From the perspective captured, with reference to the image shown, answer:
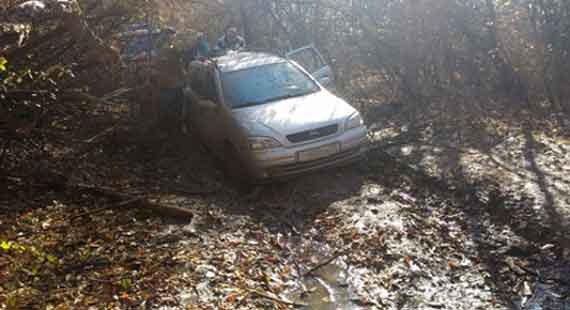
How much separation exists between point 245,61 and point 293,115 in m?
2.03

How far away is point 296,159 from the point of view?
7.80m

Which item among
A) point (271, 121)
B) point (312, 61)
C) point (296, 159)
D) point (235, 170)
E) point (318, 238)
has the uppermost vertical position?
point (271, 121)

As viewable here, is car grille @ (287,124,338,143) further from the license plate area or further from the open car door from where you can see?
the open car door

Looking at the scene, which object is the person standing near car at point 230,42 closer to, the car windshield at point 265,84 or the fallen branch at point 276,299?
the car windshield at point 265,84

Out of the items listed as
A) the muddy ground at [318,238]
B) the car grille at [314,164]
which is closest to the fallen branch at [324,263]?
the muddy ground at [318,238]

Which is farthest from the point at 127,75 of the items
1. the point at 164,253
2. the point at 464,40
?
the point at 464,40

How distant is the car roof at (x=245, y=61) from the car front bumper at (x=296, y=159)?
7.38ft

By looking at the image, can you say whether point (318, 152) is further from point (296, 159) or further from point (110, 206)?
point (110, 206)

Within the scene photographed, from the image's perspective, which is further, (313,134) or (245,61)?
(245,61)

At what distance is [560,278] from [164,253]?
3580 mm

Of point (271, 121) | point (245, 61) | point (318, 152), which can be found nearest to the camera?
point (318, 152)

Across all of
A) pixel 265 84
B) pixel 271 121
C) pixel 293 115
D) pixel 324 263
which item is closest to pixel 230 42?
pixel 265 84

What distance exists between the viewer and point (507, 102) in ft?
36.0

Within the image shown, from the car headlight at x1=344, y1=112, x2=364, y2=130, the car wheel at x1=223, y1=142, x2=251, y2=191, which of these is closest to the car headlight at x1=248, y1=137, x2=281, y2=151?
the car wheel at x1=223, y1=142, x2=251, y2=191
